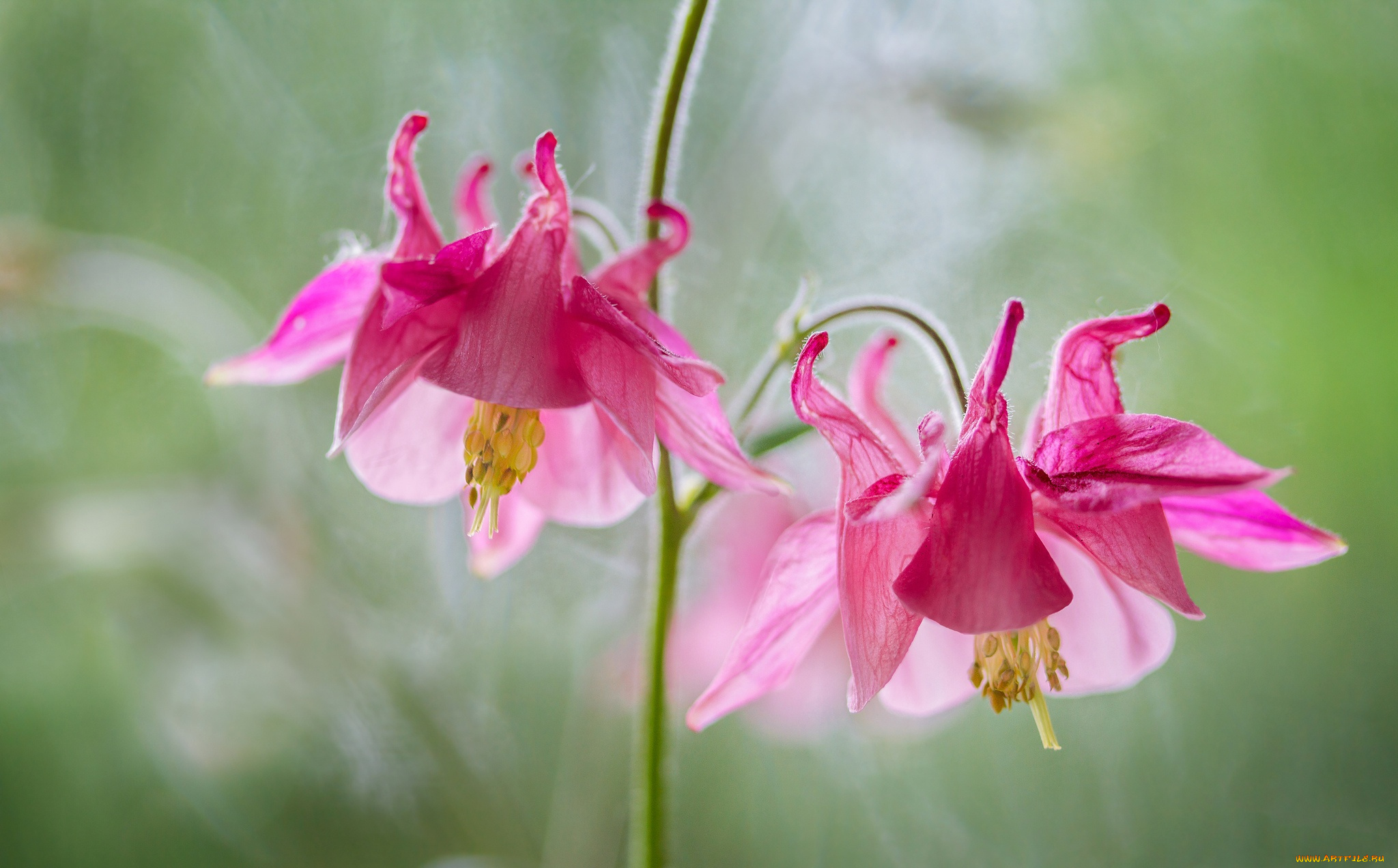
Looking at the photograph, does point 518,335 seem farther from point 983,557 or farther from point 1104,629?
point 1104,629

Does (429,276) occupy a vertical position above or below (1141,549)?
above

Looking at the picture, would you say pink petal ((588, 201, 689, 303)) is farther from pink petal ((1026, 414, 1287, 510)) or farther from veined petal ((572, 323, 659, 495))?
pink petal ((1026, 414, 1287, 510))

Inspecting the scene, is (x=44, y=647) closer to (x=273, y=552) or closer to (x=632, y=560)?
(x=273, y=552)

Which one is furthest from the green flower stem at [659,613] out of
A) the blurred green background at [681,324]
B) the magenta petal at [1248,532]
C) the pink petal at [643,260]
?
the blurred green background at [681,324]

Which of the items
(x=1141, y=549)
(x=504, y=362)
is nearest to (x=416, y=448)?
(x=504, y=362)

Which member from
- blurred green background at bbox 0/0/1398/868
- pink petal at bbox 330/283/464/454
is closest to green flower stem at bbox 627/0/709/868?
pink petal at bbox 330/283/464/454

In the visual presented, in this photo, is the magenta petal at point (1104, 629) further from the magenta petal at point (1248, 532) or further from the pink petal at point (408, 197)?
the pink petal at point (408, 197)

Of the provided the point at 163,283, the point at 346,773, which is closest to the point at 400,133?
the point at 163,283
